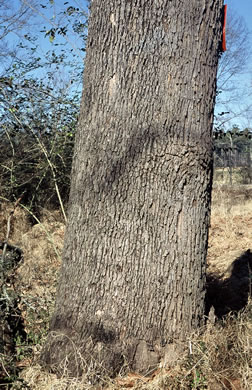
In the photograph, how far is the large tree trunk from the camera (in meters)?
2.35

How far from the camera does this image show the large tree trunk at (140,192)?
92.4 inches

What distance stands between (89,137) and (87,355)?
129 cm

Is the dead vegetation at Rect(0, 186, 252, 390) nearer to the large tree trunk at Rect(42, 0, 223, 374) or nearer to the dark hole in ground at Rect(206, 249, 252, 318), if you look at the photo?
the dark hole in ground at Rect(206, 249, 252, 318)

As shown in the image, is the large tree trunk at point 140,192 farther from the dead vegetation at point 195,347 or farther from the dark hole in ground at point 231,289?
the dark hole in ground at point 231,289

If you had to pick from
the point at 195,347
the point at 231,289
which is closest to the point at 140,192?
the point at 195,347

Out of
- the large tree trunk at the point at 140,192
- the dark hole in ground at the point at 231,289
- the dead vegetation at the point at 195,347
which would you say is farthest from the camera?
the dark hole in ground at the point at 231,289

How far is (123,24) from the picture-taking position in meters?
2.41

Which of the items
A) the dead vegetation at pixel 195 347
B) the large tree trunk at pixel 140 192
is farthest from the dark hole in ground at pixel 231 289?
the large tree trunk at pixel 140 192

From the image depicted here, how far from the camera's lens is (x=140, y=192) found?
2.36 meters

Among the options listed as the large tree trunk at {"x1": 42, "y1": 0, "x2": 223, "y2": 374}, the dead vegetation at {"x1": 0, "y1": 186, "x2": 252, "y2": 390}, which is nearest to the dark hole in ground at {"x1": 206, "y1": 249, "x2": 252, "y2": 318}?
the dead vegetation at {"x1": 0, "y1": 186, "x2": 252, "y2": 390}

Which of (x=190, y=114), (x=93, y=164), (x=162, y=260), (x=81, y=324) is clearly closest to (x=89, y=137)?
(x=93, y=164)

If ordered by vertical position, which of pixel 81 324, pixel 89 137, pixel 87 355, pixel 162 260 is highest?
pixel 89 137

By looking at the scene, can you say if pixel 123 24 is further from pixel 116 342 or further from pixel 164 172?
pixel 116 342

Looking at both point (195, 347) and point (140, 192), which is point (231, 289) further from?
point (140, 192)
